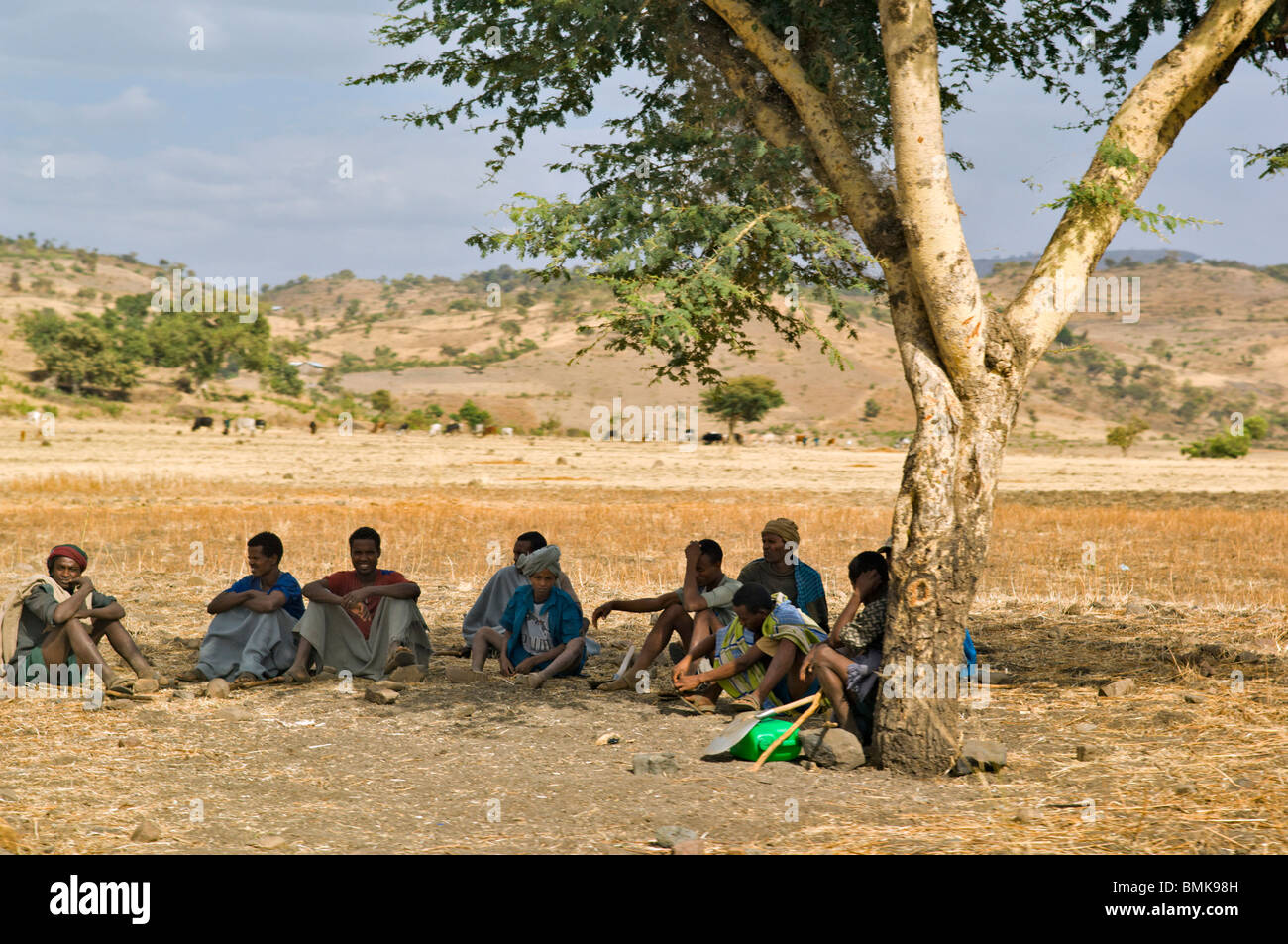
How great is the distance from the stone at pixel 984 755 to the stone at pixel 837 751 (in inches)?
23.3

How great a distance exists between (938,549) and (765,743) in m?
1.53

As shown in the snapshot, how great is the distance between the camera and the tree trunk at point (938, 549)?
652cm

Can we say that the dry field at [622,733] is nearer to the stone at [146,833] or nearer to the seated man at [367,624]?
the stone at [146,833]

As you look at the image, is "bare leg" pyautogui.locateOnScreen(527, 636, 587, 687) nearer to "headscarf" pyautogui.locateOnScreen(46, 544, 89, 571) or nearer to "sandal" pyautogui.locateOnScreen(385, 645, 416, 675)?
"sandal" pyautogui.locateOnScreen(385, 645, 416, 675)

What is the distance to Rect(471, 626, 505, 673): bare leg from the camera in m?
9.02

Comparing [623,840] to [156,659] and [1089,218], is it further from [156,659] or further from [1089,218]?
[156,659]

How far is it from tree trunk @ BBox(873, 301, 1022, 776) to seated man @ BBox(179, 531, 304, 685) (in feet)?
15.5

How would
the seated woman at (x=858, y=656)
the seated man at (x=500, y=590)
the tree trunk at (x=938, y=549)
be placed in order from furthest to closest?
the seated man at (x=500, y=590) → the seated woman at (x=858, y=656) → the tree trunk at (x=938, y=549)

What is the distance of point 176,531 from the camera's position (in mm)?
18297

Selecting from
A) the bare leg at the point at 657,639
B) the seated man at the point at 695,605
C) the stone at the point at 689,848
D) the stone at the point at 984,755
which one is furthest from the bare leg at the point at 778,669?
the stone at the point at 689,848

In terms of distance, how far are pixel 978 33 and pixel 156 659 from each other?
8.22m

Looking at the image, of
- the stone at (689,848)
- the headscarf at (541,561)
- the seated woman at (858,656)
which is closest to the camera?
the stone at (689,848)

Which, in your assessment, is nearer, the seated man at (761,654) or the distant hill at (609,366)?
the seated man at (761,654)
